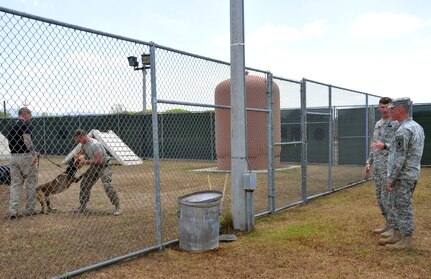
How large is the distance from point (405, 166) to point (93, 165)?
5.11 m

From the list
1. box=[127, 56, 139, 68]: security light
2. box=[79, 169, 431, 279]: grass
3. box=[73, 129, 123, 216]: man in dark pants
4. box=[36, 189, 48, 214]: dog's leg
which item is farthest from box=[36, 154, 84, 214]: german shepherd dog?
box=[127, 56, 139, 68]: security light

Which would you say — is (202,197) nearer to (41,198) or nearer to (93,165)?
(93,165)

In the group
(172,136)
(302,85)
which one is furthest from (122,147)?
(302,85)

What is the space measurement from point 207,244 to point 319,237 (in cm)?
168

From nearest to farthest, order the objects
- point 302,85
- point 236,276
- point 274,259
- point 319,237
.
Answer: point 236,276
point 274,259
point 319,237
point 302,85

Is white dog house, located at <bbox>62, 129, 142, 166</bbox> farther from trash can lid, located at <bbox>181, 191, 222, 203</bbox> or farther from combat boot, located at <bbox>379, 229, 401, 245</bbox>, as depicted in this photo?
combat boot, located at <bbox>379, 229, 401, 245</bbox>

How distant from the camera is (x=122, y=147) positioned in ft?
57.4

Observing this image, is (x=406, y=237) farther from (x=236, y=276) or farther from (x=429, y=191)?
(x=429, y=191)

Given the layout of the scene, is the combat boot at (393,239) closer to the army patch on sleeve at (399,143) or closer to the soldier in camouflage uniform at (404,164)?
the soldier in camouflage uniform at (404,164)

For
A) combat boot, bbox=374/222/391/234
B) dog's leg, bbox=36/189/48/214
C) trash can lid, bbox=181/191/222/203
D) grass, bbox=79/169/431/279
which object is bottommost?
grass, bbox=79/169/431/279

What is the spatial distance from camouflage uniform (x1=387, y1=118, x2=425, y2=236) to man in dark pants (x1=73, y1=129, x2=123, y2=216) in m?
Answer: 4.71

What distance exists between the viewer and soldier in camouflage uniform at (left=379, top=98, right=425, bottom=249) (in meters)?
4.89

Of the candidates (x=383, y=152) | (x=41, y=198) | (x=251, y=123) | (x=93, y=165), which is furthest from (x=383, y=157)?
(x=41, y=198)

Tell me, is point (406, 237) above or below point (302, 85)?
below
